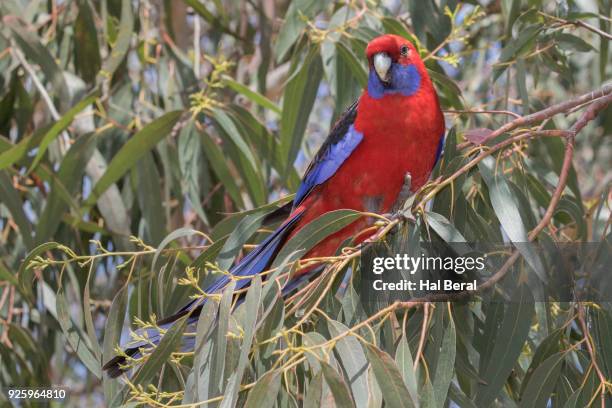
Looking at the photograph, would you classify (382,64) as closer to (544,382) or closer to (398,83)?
(398,83)

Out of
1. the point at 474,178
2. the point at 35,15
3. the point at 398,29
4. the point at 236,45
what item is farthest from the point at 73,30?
the point at 474,178

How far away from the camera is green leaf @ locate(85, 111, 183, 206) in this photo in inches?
96.2

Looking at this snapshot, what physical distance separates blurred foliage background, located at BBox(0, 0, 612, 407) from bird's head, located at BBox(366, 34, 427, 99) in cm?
11

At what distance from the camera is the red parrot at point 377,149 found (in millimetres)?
2078

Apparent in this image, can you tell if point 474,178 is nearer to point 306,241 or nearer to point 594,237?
point 594,237

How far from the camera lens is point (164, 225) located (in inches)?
102

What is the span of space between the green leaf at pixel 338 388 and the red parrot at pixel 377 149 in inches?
29.4

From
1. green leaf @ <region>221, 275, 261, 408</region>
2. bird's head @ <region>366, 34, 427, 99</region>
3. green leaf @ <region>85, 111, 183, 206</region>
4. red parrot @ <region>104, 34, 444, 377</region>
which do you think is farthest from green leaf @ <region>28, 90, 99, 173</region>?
green leaf @ <region>221, 275, 261, 408</region>

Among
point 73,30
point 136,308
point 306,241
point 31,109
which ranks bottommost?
point 136,308

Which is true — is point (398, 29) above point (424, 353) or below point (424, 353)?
above

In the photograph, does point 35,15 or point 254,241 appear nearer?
point 254,241

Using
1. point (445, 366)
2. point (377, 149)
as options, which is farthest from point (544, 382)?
point (377, 149)

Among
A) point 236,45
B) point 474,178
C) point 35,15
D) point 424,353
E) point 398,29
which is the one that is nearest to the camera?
point 424,353

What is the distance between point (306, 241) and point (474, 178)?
487 millimetres
